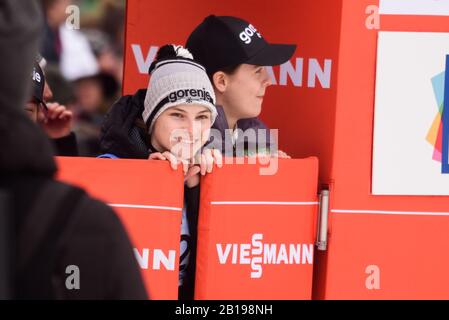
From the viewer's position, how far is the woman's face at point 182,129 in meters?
4.27

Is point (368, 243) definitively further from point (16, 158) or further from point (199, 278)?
point (16, 158)

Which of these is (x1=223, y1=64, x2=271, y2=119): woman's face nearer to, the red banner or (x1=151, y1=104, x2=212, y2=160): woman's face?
(x1=151, y1=104, x2=212, y2=160): woman's face

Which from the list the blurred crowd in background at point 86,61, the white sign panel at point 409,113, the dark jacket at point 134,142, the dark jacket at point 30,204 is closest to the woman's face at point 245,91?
the dark jacket at point 134,142

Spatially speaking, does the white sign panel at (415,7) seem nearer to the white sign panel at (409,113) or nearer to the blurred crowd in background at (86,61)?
the white sign panel at (409,113)

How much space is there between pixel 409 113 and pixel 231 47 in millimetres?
855

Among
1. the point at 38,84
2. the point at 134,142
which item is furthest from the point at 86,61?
the point at 134,142

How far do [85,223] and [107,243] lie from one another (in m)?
0.07

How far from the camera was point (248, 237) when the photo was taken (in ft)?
14.1

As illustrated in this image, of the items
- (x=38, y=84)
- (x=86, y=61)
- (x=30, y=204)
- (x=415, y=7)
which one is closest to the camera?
(x=30, y=204)

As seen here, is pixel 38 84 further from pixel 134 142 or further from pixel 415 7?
pixel 415 7

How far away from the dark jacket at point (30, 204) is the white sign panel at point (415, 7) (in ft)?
8.77

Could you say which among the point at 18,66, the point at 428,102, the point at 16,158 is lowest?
the point at 16,158

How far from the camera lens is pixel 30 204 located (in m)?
1.83
